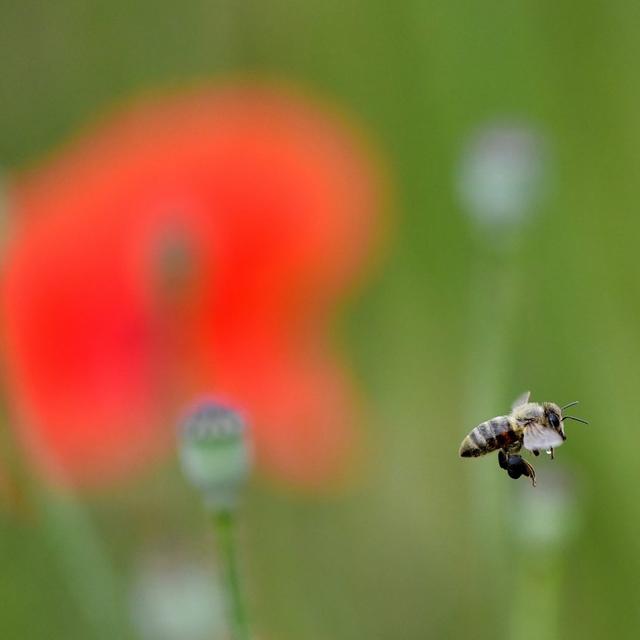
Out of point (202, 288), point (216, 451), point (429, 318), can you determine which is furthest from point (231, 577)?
point (429, 318)

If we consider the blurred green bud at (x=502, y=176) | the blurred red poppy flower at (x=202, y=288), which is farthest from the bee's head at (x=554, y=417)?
the blurred red poppy flower at (x=202, y=288)

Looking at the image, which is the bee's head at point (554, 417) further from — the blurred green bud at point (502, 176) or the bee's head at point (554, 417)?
the blurred green bud at point (502, 176)

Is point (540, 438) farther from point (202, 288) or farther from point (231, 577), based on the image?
point (202, 288)

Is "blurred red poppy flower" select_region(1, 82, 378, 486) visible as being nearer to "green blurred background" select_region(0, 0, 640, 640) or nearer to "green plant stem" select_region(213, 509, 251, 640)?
"green blurred background" select_region(0, 0, 640, 640)

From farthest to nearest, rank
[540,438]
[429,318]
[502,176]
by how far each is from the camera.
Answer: [429,318] → [502,176] → [540,438]

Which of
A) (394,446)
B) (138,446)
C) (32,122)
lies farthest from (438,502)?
(32,122)
